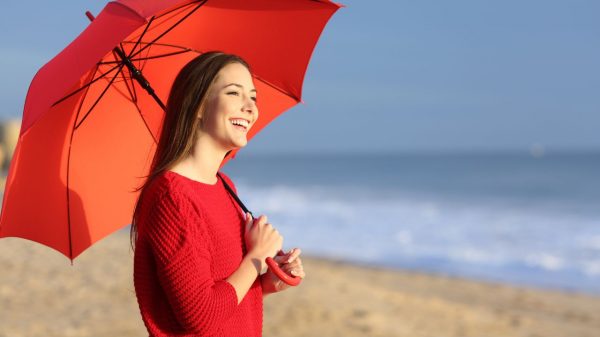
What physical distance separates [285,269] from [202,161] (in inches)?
16.5

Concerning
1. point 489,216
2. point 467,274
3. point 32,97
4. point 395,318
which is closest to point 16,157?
point 32,97

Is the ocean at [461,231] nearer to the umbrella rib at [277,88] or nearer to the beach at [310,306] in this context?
the beach at [310,306]

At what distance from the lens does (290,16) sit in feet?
10.0

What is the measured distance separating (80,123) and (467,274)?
11.3 meters

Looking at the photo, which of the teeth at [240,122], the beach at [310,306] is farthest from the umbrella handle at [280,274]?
the beach at [310,306]

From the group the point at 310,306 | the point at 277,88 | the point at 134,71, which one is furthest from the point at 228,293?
the point at 310,306

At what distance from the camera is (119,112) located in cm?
294

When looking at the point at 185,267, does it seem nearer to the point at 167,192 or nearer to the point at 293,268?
the point at 167,192

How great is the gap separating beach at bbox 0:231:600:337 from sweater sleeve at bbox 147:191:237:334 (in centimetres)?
494

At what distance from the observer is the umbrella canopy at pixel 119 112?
2.77 m

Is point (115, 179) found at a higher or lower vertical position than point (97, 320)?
higher

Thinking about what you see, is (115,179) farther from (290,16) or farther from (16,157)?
(290,16)

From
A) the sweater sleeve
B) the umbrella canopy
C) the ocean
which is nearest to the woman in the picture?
the sweater sleeve

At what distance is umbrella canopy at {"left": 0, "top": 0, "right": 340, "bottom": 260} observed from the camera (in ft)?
9.09
